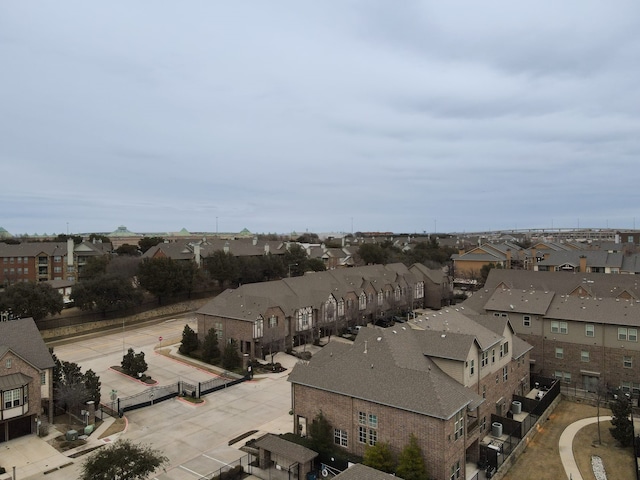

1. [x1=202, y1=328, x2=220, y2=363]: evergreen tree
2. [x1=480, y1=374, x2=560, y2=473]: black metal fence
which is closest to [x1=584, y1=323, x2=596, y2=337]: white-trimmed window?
[x1=480, y1=374, x2=560, y2=473]: black metal fence

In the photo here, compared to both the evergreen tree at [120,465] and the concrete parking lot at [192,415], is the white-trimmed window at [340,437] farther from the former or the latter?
the evergreen tree at [120,465]

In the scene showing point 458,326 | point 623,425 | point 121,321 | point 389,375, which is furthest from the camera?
point 121,321

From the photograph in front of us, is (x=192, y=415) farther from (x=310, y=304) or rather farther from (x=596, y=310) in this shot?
(x=596, y=310)

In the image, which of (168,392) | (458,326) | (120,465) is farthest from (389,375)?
(168,392)

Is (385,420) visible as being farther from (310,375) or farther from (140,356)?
(140,356)

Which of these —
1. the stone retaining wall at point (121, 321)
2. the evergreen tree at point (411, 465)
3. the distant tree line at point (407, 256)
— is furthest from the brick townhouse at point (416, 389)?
the distant tree line at point (407, 256)

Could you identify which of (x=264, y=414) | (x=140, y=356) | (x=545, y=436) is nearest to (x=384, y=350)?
(x=264, y=414)

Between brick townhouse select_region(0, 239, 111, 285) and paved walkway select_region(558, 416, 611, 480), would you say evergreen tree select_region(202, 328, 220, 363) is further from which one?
brick townhouse select_region(0, 239, 111, 285)
